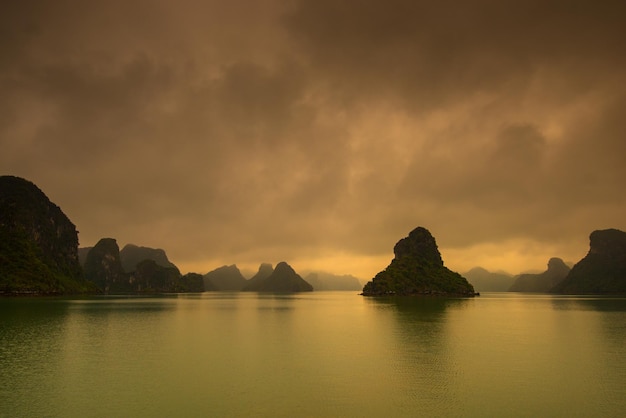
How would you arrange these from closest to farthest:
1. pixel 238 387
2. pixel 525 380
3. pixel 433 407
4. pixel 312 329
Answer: pixel 433 407
pixel 238 387
pixel 525 380
pixel 312 329

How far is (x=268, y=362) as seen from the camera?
40344 mm

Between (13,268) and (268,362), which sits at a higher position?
(13,268)

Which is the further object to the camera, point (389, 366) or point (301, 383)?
point (389, 366)

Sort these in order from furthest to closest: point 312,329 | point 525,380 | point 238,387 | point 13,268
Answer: point 13,268 < point 312,329 < point 525,380 < point 238,387

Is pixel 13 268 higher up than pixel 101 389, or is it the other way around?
pixel 13 268

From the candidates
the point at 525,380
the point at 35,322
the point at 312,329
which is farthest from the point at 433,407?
the point at 35,322

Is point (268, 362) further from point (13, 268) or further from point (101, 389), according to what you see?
point (13, 268)

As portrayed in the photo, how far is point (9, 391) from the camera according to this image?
93.1 ft

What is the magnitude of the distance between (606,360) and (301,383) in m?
33.2

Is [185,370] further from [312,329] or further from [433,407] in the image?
[312,329]

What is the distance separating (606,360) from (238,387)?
38.1 metres

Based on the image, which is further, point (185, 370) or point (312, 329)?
point (312, 329)

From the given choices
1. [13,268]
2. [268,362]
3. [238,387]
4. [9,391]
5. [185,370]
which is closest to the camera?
[9,391]

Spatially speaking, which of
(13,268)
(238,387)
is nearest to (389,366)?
(238,387)
